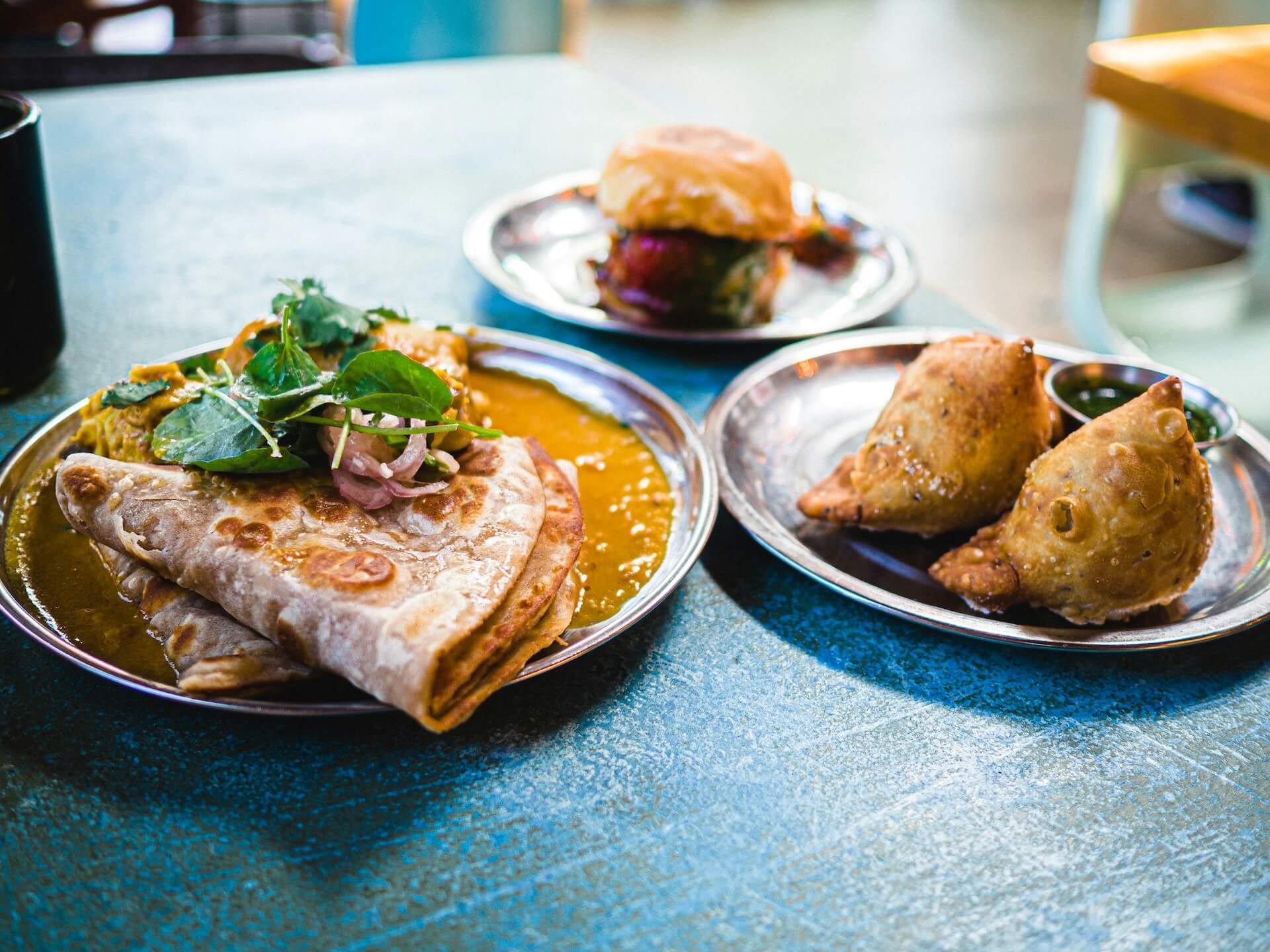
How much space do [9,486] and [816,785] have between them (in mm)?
1031

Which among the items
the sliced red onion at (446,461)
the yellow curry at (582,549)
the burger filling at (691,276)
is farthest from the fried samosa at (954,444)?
the burger filling at (691,276)

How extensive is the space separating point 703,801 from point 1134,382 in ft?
3.08

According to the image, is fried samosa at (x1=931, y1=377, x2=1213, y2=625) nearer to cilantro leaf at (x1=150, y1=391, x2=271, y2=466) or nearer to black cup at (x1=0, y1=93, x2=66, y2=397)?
cilantro leaf at (x1=150, y1=391, x2=271, y2=466)

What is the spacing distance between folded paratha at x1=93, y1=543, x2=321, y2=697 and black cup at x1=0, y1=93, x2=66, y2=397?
0.59m

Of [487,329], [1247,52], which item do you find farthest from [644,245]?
[1247,52]

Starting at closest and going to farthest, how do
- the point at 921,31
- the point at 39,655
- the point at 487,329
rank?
the point at 39,655
the point at 487,329
the point at 921,31

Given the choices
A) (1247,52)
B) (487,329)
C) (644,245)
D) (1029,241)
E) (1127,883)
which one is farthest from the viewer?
(1029,241)

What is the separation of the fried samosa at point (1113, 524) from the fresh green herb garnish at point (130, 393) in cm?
102

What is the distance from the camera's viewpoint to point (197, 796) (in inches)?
39.9

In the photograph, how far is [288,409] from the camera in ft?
4.09

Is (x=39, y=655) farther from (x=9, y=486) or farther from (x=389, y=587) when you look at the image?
(x=389, y=587)

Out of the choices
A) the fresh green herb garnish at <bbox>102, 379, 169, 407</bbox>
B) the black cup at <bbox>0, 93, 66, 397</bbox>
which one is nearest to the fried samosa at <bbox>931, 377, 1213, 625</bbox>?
the fresh green herb garnish at <bbox>102, 379, 169, 407</bbox>

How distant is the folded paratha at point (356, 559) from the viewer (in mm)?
1005

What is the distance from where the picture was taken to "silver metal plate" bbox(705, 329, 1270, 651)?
3.96 feet
